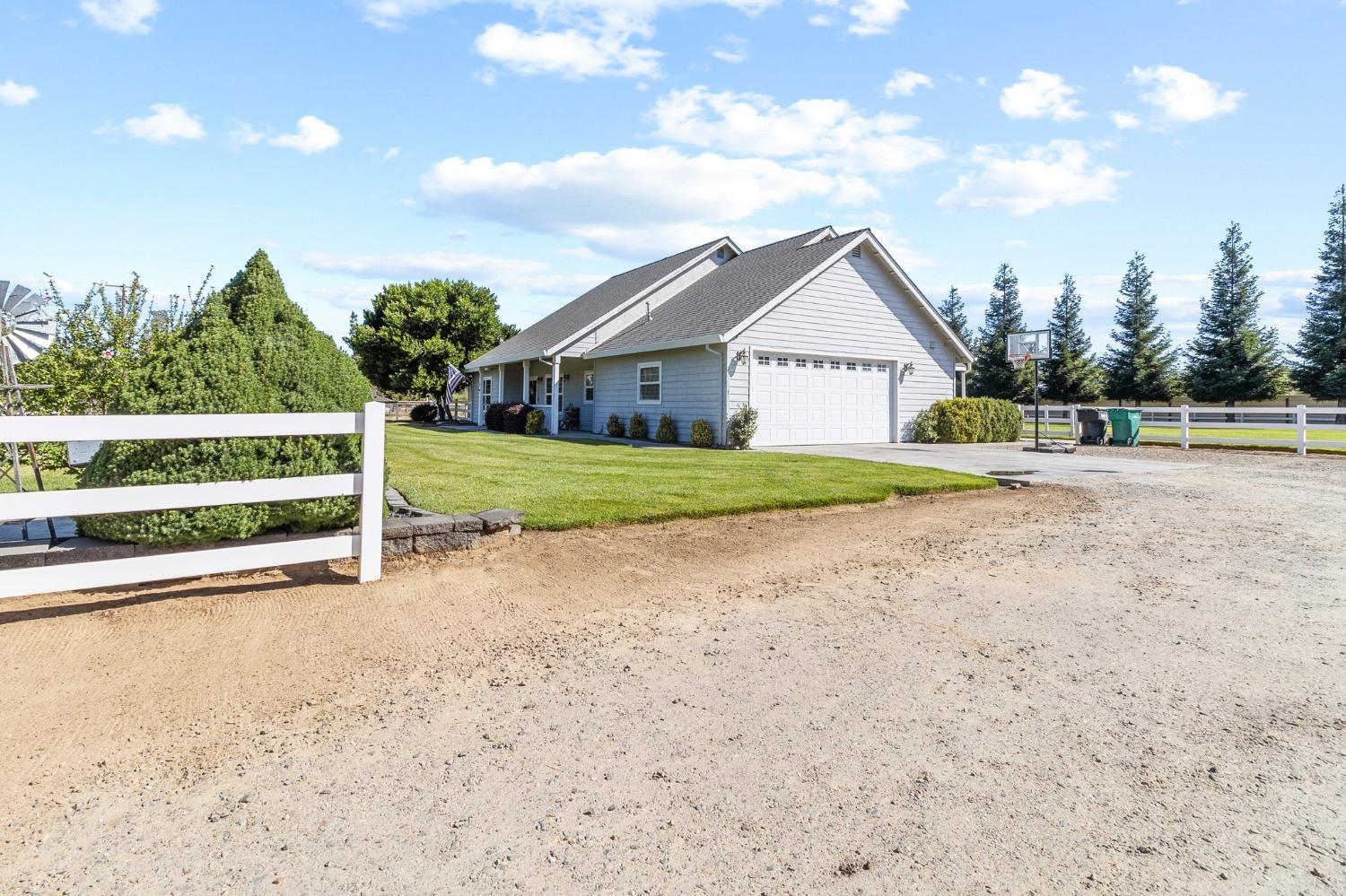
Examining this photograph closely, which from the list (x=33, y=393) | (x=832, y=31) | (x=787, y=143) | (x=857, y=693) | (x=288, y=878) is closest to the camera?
(x=288, y=878)

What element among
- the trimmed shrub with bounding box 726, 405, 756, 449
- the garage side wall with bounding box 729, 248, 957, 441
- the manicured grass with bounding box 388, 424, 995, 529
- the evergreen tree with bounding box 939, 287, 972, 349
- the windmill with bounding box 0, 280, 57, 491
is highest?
the evergreen tree with bounding box 939, 287, 972, 349

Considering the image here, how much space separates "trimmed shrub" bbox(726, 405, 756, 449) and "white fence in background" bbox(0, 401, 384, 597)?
475 inches

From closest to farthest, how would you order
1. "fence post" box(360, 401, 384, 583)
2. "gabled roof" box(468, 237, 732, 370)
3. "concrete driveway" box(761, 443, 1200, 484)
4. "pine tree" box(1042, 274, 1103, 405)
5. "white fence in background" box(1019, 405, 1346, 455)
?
"fence post" box(360, 401, 384, 583) → "concrete driveway" box(761, 443, 1200, 484) → "white fence in background" box(1019, 405, 1346, 455) → "gabled roof" box(468, 237, 732, 370) → "pine tree" box(1042, 274, 1103, 405)

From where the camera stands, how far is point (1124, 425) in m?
20.6

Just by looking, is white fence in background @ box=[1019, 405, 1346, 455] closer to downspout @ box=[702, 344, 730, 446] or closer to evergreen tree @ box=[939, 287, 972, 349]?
downspout @ box=[702, 344, 730, 446]

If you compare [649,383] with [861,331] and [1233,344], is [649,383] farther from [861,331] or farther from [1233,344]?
[1233,344]

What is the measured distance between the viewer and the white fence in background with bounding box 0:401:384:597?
13.6ft

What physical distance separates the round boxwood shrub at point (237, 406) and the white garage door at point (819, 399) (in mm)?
12892

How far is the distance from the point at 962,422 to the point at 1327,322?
3475 centimetres

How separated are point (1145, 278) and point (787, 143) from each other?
4464 centimetres

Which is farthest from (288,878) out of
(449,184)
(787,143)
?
(449,184)

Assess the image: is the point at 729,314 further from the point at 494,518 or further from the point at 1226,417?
the point at 1226,417

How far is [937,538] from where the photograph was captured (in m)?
6.96

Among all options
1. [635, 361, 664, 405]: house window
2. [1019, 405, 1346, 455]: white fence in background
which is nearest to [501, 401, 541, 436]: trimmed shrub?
[635, 361, 664, 405]: house window
